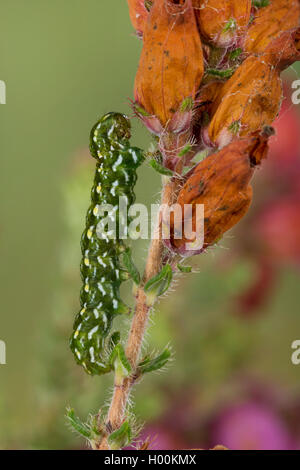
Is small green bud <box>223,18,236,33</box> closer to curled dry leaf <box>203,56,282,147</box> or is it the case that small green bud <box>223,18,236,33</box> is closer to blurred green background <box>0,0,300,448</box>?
curled dry leaf <box>203,56,282,147</box>

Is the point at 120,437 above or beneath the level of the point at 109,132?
beneath

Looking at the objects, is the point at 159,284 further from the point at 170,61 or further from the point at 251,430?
the point at 251,430

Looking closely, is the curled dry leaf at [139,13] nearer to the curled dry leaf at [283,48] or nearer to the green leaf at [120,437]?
the curled dry leaf at [283,48]

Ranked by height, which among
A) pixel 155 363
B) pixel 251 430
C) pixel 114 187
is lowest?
pixel 251 430

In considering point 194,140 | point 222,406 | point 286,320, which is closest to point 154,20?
point 194,140

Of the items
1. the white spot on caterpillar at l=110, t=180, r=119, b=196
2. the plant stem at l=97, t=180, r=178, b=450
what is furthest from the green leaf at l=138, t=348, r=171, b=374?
the white spot on caterpillar at l=110, t=180, r=119, b=196

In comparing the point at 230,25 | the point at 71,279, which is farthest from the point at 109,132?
the point at 71,279
